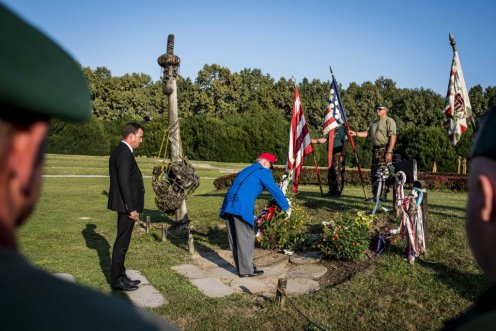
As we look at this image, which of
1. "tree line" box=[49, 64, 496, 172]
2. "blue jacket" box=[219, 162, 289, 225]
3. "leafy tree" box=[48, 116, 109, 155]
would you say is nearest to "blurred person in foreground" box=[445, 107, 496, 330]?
"blue jacket" box=[219, 162, 289, 225]

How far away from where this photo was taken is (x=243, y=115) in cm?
4738

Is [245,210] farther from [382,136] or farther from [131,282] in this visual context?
[382,136]

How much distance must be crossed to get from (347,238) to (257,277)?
1563 millimetres

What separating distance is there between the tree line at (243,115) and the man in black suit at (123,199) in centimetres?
2517

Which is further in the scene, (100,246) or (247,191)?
(100,246)

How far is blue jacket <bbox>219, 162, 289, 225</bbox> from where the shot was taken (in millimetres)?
7121

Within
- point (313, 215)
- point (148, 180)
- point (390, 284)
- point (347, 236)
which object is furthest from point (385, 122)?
point (148, 180)

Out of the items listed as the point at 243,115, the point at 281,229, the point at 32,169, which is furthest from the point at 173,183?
the point at 243,115

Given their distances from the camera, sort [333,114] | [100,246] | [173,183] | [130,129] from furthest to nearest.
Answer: [333,114]
[173,183]
[100,246]
[130,129]

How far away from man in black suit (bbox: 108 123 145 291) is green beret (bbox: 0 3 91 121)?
18.8ft

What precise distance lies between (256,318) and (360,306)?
4.27 ft

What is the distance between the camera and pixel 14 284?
→ 0.76 m

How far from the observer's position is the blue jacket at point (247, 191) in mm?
7121

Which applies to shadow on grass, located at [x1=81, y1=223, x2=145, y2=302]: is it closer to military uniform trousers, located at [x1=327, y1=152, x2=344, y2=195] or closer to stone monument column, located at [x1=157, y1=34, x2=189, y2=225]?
stone monument column, located at [x1=157, y1=34, x2=189, y2=225]
